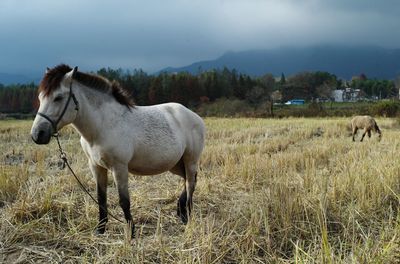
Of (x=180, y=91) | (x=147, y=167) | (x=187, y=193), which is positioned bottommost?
(x=180, y=91)

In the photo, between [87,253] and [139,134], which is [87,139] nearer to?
[139,134]

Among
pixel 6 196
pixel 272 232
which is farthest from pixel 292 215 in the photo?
pixel 6 196

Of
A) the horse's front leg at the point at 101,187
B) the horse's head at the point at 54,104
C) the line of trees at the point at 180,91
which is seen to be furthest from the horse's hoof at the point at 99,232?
the line of trees at the point at 180,91

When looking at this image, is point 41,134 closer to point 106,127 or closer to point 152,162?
point 106,127

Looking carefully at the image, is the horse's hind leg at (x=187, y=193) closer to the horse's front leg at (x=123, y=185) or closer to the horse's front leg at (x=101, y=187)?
the horse's front leg at (x=123, y=185)

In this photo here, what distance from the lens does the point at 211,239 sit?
3.23 metres

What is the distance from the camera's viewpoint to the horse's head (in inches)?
139

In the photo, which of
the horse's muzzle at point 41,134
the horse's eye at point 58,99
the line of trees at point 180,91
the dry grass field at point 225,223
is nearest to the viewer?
the dry grass field at point 225,223

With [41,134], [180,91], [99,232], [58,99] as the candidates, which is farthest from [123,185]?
[180,91]

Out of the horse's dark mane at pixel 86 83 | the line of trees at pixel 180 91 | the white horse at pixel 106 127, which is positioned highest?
the horse's dark mane at pixel 86 83

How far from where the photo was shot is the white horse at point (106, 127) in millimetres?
3678

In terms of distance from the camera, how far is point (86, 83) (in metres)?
4.10

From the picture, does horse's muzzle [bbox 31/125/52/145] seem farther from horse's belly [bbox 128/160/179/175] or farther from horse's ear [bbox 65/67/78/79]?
horse's belly [bbox 128/160/179/175]

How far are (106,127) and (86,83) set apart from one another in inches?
22.6
